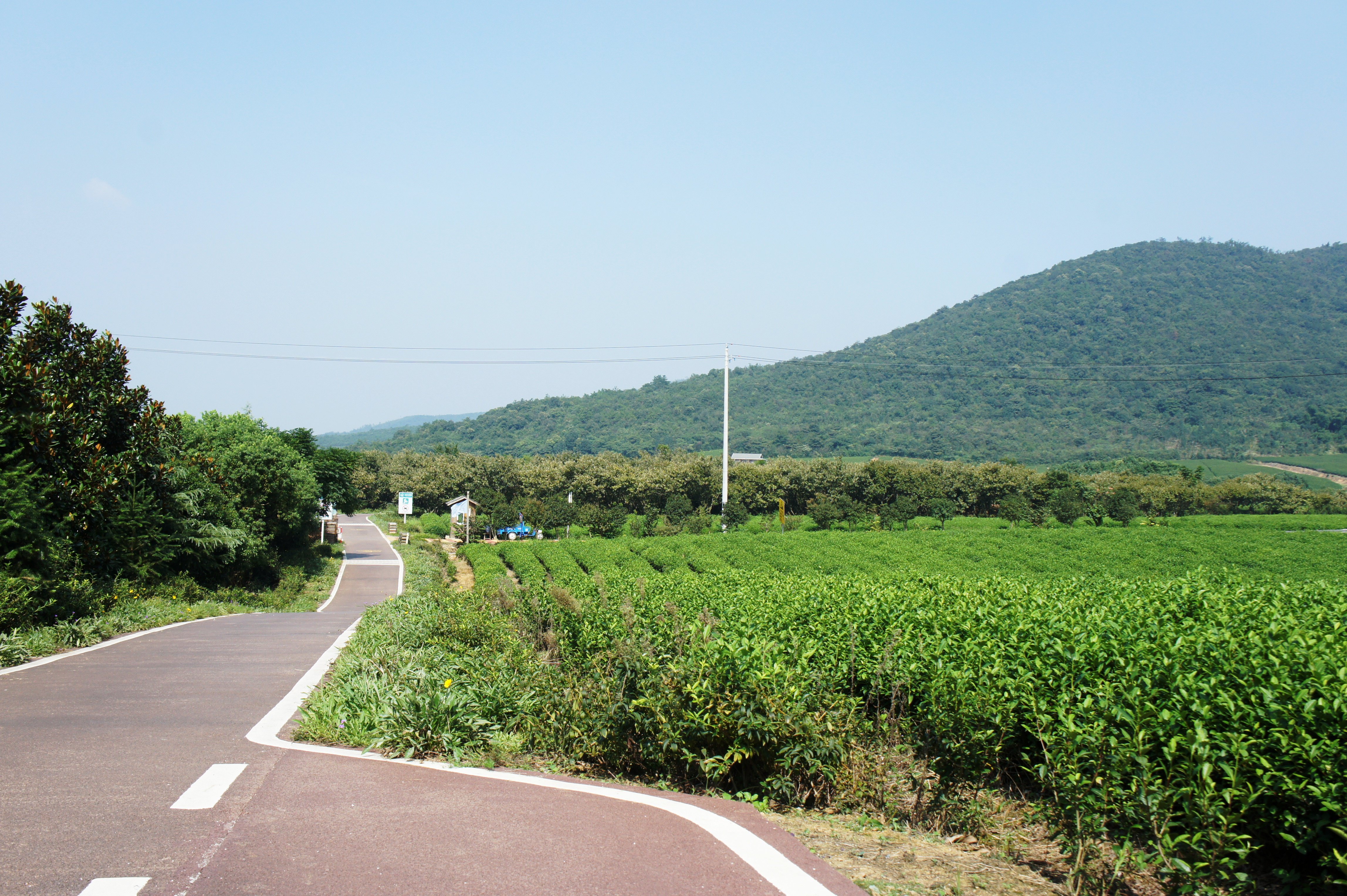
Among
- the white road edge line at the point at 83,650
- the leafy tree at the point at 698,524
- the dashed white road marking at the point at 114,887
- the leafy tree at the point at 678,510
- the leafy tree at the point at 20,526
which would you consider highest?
the leafy tree at the point at 20,526

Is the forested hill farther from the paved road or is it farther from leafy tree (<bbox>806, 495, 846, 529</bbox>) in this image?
the paved road

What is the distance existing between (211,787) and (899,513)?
56428 millimetres

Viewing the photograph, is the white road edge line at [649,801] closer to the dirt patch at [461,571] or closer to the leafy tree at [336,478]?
the dirt patch at [461,571]

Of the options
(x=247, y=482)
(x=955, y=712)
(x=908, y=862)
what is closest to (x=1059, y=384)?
(x=247, y=482)

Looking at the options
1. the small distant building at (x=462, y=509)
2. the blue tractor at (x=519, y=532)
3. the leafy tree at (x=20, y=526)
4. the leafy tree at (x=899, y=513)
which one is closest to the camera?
the leafy tree at (x=20, y=526)

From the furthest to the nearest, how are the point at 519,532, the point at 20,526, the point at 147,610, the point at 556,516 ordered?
the point at 519,532 < the point at 556,516 < the point at 147,610 < the point at 20,526

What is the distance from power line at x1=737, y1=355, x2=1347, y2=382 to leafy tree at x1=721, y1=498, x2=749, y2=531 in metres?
108

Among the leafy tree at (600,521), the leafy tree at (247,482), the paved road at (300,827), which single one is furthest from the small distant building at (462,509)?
the paved road at (300,827)

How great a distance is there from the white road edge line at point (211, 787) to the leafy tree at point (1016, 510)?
54484 millimetres

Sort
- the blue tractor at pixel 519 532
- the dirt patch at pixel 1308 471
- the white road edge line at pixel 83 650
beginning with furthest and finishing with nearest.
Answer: the dirt patch at pixel 1308 471 → the blue tractor at pixel 519 532 → the white road edge line at pixel 83 650

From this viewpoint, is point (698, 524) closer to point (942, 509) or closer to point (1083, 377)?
point (942, 509)

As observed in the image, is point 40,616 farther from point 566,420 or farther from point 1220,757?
point 566,420

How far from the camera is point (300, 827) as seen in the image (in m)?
4.34

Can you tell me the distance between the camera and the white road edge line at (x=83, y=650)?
909 cm
